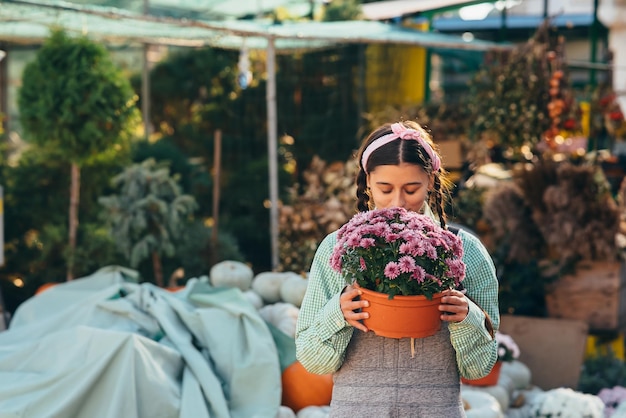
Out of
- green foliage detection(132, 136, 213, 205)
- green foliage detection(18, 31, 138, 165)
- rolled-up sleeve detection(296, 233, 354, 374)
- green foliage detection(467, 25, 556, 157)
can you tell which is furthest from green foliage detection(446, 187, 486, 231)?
rolled-up sleeve detection(296, 233, 354, 374)

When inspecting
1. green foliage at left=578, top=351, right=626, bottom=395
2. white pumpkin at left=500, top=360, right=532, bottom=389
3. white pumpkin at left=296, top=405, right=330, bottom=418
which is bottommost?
green foliage at left=578, top=351, right=626, bottom=395

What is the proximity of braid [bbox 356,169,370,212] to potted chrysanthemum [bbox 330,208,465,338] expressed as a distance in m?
0.30

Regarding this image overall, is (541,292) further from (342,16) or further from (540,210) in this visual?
(342,16)

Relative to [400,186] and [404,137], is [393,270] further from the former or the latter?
[404,137]

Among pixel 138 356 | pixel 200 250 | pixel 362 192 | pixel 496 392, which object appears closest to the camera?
pixel 362 192

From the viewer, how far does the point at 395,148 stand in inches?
89.2

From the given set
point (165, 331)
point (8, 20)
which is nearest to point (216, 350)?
point (165, 331)

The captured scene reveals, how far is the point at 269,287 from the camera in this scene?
5.54 m

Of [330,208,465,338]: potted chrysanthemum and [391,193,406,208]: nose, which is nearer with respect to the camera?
[330,208,465,338]: potted chrysanthemum

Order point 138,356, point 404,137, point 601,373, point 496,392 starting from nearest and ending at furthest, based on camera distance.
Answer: point 404,137
point 138,356
point 496,392
point 601,373

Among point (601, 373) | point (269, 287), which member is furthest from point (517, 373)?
point (269, 287)

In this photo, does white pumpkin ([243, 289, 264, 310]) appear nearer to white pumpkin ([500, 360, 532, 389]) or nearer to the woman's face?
white pumpkin ([500, 360, 532, 389])

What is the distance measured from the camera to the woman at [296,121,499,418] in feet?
7.07

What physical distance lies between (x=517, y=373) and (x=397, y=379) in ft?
10.7
